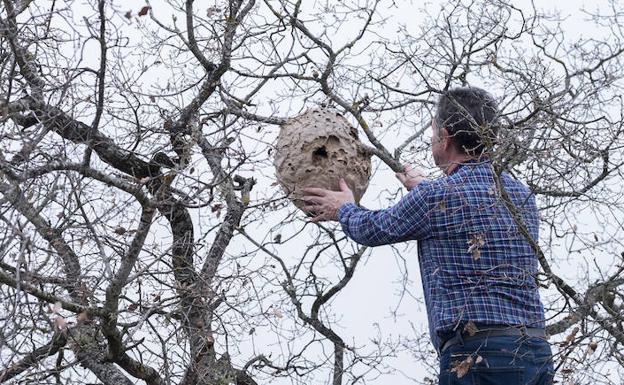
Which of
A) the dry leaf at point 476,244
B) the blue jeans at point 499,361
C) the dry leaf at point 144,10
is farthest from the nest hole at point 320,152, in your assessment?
the dry leaf at point 144,10

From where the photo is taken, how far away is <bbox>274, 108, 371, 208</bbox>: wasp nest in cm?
541

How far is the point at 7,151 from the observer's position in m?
5.20

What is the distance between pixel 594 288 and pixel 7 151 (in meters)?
2.79

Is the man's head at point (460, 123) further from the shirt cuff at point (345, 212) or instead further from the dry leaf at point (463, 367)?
the dry leaf at point (463, 367)

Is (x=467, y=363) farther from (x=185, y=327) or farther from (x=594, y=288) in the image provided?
(x=185, y=327)

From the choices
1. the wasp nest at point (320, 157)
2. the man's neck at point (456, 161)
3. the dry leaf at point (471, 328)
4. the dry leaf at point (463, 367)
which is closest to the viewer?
the dry leaf at point (463, 367)

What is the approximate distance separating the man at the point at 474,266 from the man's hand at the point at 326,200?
0.23m

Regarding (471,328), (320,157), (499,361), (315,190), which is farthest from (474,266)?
(320,157)

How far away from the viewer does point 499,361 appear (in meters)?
4.60

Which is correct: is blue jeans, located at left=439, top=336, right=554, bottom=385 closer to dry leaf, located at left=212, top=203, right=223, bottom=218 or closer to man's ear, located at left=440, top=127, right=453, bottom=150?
man's ear, located at left=440, top=127, right=453, bottom=150

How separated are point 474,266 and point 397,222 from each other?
1.25 ft

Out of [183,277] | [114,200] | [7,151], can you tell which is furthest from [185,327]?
[7,151]

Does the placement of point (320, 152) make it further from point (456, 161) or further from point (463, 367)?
point (463, 367)

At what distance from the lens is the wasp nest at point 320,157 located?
5.41m
